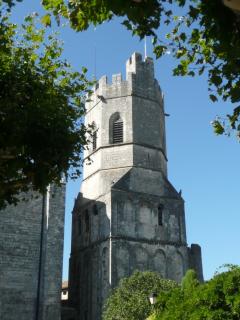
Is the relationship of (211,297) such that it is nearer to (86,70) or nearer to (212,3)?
(86,70)

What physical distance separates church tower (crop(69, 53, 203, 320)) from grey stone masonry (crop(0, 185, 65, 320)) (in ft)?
15.6

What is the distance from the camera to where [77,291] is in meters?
34.6

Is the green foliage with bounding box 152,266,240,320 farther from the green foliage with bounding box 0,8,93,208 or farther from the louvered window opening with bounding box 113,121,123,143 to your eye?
the louvered window opening with bounding box 113,121,123,143

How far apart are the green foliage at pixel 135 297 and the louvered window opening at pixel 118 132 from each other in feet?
37.7

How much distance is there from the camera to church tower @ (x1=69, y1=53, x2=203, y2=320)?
31469 millimetres

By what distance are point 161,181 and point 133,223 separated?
4.20 meters

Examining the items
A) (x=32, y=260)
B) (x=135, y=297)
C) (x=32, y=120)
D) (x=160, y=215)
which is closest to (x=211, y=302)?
(x=32, y=120)

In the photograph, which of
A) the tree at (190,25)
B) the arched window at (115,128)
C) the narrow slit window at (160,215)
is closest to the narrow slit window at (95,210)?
the narrow slit window at (160,215)

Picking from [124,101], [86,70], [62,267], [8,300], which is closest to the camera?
[86,70]

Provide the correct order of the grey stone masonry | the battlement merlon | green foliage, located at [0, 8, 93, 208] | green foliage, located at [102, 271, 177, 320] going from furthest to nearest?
the battlement merlon
the grey stone masonry
green foliage, located at [102, 271, 177, 320]
green foliage, located at [0, 8, 93, 208]

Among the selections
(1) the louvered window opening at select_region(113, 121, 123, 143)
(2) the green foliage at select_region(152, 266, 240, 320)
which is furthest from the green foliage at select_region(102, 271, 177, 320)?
(1) the louvered window opening at select_region(113, 121, 123, 143)

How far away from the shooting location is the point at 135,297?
24.9 meters

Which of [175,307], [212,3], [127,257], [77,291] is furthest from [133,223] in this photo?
[212,3]

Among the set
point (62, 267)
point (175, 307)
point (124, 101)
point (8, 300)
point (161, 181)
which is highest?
point (124, 101)
